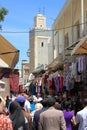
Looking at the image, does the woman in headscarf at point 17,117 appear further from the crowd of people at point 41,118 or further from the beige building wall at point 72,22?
the beige building wall at point 72,22

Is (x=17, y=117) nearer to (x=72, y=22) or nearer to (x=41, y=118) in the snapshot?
(x=41, y=118)

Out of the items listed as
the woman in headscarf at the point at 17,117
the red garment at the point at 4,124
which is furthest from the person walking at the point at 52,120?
the red garment at the point at 4,124

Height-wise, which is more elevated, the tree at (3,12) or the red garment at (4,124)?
the tree at (3,12)

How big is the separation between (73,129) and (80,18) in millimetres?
11105

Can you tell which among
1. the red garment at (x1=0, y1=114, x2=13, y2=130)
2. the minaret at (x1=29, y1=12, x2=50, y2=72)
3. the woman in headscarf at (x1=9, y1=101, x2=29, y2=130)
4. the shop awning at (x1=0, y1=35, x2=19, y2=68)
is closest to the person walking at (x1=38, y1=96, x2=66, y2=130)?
the woman in headscarf at (x1=9, y1=101, x2=29, y2=130)

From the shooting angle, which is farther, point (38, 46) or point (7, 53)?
point (38, 46)

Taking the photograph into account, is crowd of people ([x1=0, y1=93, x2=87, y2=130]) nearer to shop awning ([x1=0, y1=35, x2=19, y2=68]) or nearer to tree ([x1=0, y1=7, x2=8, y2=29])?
shop awning ([x1=0, y1=35, x2=19, y2=68])

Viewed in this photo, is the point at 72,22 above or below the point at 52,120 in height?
above

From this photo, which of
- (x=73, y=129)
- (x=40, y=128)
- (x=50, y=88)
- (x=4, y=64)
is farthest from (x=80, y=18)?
(x=40, y=128)

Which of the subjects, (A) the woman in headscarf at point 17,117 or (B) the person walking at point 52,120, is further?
(B) the person walking at point 52,120

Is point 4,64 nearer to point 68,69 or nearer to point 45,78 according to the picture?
point 68,69

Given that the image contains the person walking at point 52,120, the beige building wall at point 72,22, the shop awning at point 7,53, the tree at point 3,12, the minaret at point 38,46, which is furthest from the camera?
the minaret at point 38,46

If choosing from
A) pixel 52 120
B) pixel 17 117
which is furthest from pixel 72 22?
pixel 17 117

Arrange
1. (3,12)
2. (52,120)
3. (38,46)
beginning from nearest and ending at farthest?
(52,120) < (3,12) < (38,46)
